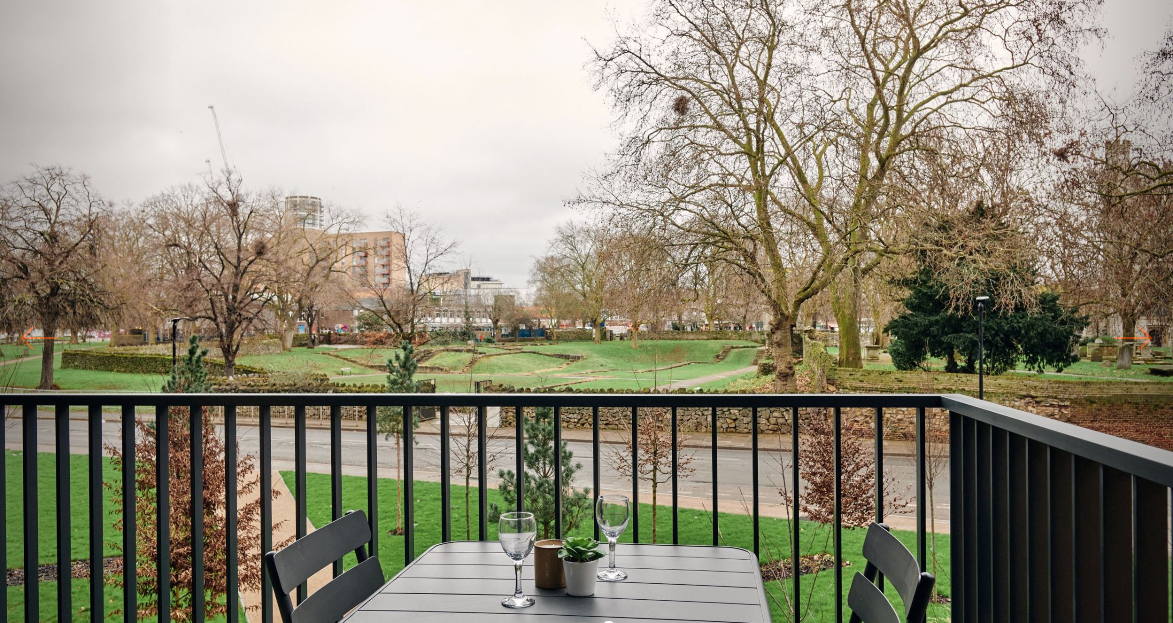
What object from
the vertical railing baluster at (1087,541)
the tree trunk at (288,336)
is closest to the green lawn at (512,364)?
the tree trunk at (288,336)

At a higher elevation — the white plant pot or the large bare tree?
the large bare tree

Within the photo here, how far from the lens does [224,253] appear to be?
50.0 ft

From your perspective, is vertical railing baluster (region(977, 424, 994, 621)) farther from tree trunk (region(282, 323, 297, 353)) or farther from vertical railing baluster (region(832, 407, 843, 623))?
tree trunk (region(282, 323, 297, 353))

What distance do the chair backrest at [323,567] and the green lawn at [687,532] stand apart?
8.54 metres

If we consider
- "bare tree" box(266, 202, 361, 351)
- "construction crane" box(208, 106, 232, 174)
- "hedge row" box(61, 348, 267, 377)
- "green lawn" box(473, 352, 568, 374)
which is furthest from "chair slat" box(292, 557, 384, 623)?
"construction crane" box(208, 106, 232, 174)

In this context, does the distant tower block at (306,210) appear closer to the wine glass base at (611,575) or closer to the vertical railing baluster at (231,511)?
the vertical railing baluster at (231,511)

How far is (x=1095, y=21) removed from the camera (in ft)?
35.9

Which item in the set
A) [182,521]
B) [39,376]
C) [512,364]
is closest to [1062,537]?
[182,521]

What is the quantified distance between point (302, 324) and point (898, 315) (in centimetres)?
1293

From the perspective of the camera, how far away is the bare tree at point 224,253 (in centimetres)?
1484

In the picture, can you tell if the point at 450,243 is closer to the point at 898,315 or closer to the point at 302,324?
the point at 302,324

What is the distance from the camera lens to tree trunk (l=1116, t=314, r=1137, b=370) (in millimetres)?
8987

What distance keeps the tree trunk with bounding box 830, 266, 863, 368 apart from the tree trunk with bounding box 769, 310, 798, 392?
928 millimetres

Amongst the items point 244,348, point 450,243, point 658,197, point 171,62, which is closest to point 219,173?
point 171,62
